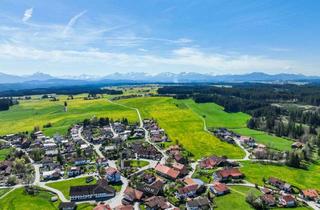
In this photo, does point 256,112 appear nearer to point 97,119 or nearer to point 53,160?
point 97,119

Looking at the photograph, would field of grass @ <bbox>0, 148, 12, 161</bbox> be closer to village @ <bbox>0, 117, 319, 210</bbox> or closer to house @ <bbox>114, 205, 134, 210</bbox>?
village @ <bbox>0, 117, 319, 210</bbox>

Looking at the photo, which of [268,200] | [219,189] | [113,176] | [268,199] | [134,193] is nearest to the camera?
[268,200]

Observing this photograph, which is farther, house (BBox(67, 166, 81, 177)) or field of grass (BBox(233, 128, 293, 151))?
field of grass (BBox(233, 128, 293, 151))

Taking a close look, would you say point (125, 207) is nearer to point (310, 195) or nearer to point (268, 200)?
point (268, 200)

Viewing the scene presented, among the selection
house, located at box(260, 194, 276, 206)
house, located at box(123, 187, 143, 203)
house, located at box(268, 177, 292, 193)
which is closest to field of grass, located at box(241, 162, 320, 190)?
house, located at box(268, 177, 292, 193)

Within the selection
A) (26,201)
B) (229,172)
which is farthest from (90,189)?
(229,172)

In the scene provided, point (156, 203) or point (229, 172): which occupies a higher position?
point (156, 203)

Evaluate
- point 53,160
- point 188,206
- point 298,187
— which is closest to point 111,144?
point 53,160
